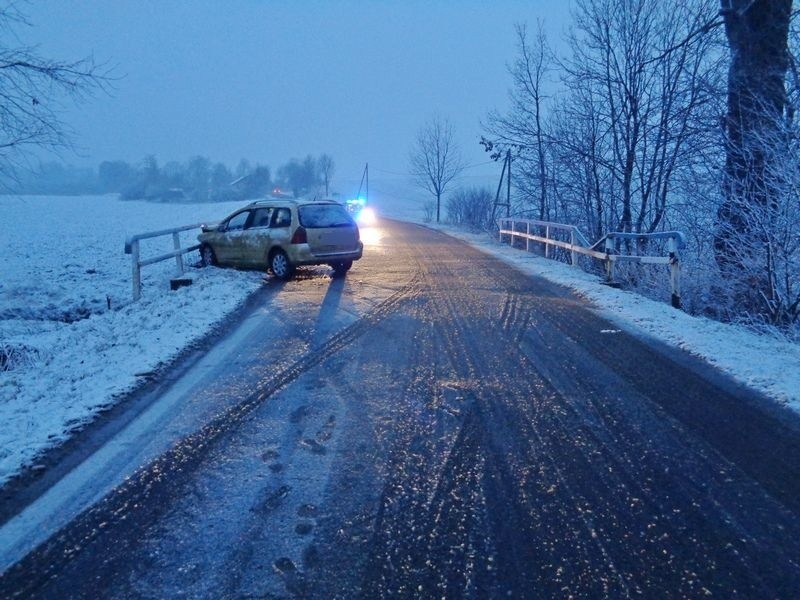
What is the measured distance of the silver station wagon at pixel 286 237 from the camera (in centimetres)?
1241

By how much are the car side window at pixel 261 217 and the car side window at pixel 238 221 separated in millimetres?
267

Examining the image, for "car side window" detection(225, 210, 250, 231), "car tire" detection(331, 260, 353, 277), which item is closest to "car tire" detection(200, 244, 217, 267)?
"car side window" detection(225, 210, 250, 231)

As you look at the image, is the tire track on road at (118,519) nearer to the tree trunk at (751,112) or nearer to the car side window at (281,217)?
the car side window at (281,217)

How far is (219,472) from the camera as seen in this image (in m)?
3.71

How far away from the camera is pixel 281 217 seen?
1275 cm

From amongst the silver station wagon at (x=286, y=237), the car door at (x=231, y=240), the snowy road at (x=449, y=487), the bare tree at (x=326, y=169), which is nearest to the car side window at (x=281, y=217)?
the silver station wagon at (x=286, y=237)

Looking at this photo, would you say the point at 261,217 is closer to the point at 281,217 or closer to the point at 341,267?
the point at 281,217

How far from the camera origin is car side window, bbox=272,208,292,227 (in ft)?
41.3

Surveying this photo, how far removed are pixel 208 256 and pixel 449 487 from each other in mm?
11986

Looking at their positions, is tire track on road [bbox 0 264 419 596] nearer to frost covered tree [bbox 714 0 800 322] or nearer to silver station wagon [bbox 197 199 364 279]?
silver station wagon [bbox 197 199 364 279]

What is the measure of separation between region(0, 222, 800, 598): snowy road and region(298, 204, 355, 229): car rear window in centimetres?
658

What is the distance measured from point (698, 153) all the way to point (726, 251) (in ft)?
13.9

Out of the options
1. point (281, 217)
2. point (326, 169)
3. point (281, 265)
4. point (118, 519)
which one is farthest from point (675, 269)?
point (326, 169)

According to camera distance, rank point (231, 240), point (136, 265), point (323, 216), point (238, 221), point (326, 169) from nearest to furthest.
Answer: point (136, 265) → point (323, 216) → point (231, 240) → point (238, 221) → point (326, 169)
